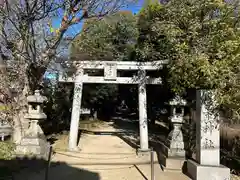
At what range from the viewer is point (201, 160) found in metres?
6.53

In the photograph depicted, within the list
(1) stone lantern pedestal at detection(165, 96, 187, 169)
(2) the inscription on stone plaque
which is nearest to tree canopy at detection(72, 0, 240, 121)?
(1) stone lantern pedestal at detection(165, 96, 187, 169)

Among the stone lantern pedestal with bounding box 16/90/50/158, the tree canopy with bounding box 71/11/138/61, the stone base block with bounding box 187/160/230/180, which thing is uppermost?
the tree canopy with bounding box 71/11/138/61

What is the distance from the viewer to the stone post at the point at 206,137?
21.0 ft

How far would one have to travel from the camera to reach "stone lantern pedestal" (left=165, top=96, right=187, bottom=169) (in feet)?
25.5

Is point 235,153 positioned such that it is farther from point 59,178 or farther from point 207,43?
point 59,178

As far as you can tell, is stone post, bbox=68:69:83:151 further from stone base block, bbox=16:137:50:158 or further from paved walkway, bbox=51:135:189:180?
stone base block, bbox=16:137:50:158

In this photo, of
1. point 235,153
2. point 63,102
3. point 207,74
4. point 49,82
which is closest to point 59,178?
point 207,74

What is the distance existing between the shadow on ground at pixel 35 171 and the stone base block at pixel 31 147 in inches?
7.2

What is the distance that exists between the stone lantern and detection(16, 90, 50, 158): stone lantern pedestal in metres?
3.76

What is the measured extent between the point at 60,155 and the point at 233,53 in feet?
21.0

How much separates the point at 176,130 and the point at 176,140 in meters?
0.30

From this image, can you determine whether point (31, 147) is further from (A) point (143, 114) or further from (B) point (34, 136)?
(A) point (143, 114)

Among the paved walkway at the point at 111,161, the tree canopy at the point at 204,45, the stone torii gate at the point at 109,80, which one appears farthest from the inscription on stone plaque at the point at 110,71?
the paved walkway at the point at 111,161

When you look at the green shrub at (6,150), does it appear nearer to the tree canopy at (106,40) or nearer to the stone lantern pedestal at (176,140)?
the tree canopy at (106,40)
